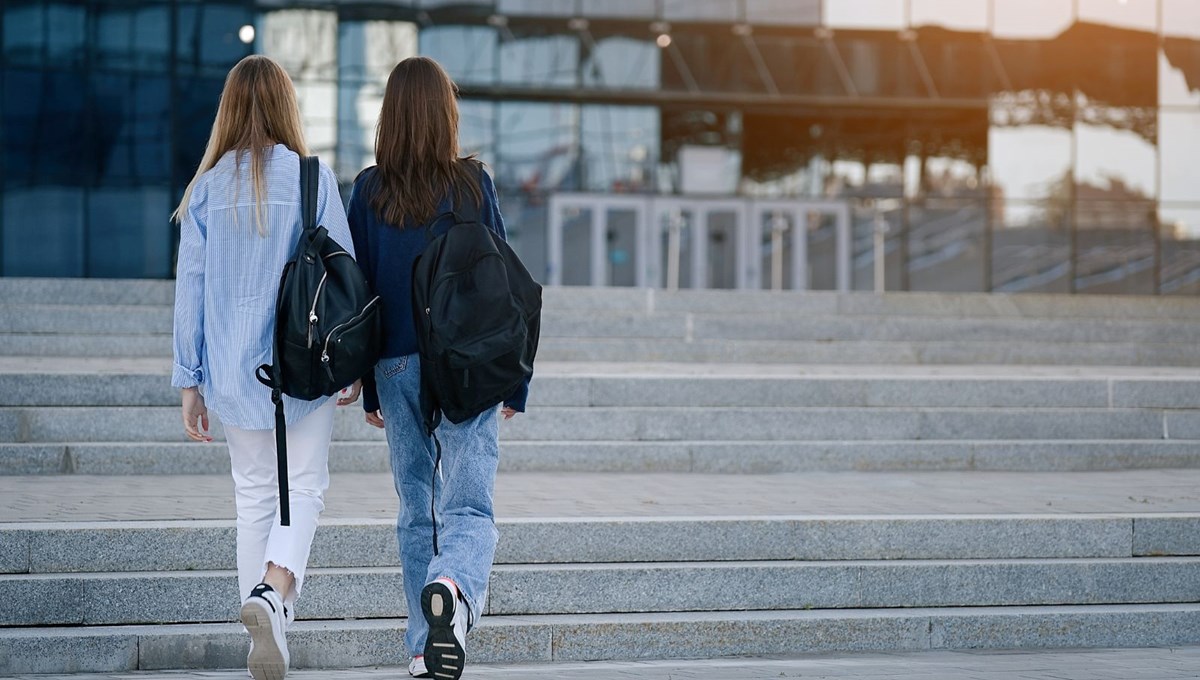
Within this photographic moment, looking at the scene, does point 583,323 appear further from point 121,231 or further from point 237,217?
point 121,231

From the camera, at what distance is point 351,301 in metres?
4.38

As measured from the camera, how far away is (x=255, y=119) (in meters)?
4.52

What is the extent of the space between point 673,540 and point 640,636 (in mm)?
719

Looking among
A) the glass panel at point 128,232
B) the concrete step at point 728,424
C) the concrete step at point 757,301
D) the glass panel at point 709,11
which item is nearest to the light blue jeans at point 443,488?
the concrete step at point 728,424

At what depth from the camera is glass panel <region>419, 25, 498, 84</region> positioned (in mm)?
26141

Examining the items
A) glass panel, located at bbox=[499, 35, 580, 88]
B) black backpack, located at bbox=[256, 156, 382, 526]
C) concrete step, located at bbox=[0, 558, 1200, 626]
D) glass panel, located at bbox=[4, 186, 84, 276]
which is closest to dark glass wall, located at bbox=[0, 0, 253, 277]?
glass panel, located at bbox=[4, 186, 84, 276]

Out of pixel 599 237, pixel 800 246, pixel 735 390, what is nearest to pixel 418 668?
pixel 735 390

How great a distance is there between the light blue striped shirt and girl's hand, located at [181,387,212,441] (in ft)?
0.10

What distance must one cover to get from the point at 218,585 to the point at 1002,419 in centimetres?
587

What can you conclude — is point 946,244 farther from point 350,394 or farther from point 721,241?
point 350,394

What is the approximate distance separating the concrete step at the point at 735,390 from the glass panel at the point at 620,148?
1636cm

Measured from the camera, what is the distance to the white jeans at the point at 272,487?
4.44 m

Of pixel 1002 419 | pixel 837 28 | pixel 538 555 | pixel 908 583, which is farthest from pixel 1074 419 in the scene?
pixel 837 28

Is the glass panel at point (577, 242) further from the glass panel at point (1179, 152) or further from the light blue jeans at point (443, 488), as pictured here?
the light blue jeans at point (443, 488)
